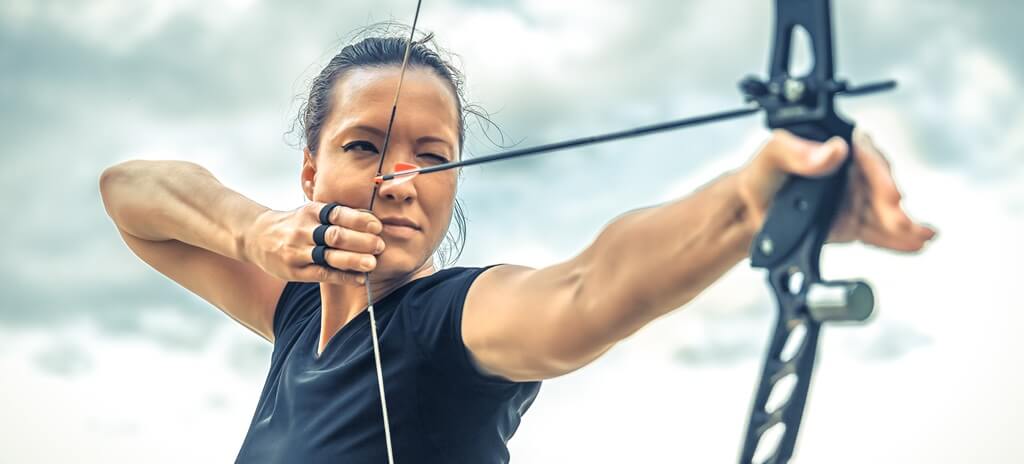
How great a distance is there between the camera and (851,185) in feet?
3.01

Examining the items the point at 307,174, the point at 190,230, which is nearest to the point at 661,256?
the point at 307,174

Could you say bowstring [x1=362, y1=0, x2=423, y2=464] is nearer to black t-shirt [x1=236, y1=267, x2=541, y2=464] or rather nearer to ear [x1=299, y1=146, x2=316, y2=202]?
black t-shirt [x1=236, y1=267, x2=541, y2=464]

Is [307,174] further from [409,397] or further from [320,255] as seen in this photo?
[409,397]

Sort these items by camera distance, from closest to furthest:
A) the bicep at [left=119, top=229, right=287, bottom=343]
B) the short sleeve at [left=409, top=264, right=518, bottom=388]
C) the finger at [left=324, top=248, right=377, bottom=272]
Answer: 1. the short sleeve at [left=409, top=264, right=518, bottom=388]
2. the finger at [left=324, top=248, right=377, bottom=272]
3. the bicep at [left=119, top=229, right=287, bottom=343]

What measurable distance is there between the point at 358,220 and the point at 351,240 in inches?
1.2

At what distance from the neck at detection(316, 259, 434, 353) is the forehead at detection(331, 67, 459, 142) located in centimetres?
23

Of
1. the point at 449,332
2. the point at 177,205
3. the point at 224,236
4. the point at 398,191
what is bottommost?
the point at 449,332

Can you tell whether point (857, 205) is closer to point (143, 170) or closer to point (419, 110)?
point (419, 110)

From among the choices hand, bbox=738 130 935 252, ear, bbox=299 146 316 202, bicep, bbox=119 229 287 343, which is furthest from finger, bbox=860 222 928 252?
bicep, bbox=119 229 287 343

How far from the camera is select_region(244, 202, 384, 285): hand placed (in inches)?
60.9

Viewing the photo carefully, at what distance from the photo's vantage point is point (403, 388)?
4.77ft

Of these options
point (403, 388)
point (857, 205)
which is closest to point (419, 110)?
point (403, 388)

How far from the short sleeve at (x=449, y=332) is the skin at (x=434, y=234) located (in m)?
0.02

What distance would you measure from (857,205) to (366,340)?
2.84 ft
